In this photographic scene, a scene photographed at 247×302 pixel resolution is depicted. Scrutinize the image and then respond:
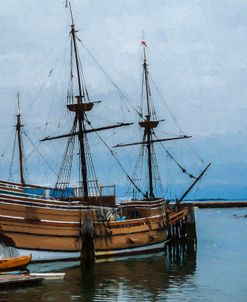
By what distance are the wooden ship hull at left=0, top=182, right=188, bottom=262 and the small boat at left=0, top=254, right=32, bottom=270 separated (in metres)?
2.22

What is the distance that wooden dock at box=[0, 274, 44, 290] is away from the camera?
29.1m

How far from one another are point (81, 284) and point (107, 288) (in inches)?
58.4

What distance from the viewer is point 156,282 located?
3316 centimetres

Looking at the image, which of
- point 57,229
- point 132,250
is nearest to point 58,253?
point 57,229

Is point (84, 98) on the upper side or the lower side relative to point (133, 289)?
upper

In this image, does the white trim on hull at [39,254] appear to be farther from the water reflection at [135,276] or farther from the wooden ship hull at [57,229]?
the water reflection at [135,276]

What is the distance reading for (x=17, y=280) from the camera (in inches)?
1155

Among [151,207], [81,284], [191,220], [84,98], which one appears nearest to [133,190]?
[191,220]

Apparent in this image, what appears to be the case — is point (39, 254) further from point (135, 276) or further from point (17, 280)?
point (17, 280)

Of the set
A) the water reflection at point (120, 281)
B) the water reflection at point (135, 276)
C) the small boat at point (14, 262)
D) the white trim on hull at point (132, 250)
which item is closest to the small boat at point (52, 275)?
the water reflection at point (120, 281)

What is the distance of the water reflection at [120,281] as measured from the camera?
28.6 meters

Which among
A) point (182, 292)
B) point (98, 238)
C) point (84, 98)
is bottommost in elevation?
point (182, 292)

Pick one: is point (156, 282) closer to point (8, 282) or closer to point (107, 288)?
point (107, 288)

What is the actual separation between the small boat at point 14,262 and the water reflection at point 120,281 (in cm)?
234
